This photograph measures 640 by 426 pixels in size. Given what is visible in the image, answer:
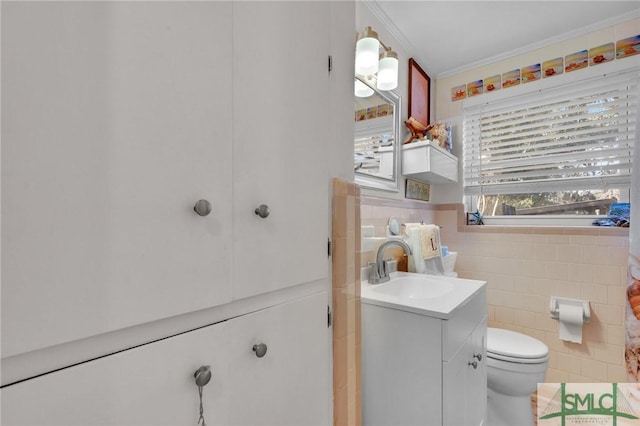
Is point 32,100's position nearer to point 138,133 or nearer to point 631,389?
point 138,133

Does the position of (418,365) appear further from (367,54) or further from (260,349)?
(367,54)

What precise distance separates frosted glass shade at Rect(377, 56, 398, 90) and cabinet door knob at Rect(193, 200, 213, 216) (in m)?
1.46

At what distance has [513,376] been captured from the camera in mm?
1525

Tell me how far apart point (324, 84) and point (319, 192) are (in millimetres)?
274

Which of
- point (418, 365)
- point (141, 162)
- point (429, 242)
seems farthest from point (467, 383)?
point (141, 162)

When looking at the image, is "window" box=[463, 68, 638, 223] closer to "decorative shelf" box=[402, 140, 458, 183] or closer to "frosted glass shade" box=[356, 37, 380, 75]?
"decorative shelf" box=[402, 140, 458, 183]

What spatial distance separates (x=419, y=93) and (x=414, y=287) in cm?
141

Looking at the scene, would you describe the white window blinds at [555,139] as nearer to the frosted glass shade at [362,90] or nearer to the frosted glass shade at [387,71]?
the frosted glass shade at [387,71]

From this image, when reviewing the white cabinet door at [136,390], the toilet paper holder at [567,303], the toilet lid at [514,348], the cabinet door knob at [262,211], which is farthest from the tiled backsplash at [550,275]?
the white cabinet door at [136,390]

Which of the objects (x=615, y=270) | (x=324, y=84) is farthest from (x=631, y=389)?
(x=324, y=84)

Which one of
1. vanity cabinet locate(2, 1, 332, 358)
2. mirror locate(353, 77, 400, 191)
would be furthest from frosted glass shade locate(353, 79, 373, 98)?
vanity cabinet locate(2, 1, 332, 358)

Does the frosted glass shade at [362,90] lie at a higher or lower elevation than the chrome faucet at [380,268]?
higher

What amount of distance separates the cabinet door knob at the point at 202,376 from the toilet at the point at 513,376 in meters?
1.64

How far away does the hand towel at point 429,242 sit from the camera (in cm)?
170
